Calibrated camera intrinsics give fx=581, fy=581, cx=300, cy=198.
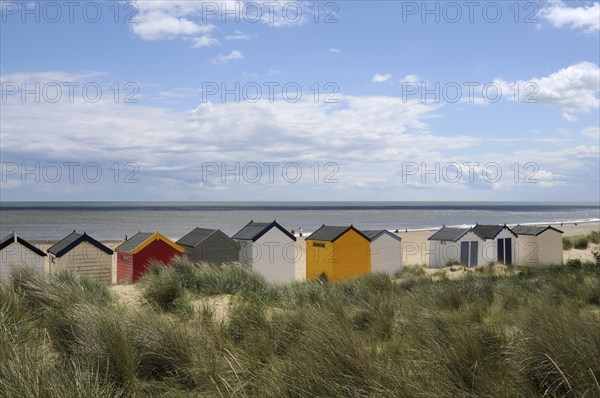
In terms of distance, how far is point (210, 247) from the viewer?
1692 cm

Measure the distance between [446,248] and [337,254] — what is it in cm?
784

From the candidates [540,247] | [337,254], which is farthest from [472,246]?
[337,254]

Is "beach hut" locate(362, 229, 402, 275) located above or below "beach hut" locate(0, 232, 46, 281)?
below

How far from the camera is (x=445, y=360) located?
504cm

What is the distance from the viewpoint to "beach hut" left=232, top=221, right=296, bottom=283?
677 inches

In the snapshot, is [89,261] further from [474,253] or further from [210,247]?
[474,253]

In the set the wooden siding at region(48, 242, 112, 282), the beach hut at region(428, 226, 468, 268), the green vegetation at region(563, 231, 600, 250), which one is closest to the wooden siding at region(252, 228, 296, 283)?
the wooden siding at region(48, 242, 112, 282)

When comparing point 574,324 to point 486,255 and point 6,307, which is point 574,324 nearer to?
point 6,307

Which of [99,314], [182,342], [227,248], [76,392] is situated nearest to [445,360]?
[182,342]

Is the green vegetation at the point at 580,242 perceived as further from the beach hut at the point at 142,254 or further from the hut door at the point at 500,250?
the beach hut at the point at 142,254

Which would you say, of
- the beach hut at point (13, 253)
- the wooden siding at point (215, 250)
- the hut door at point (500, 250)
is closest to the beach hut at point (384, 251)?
the wooden siding at point (215, 250)

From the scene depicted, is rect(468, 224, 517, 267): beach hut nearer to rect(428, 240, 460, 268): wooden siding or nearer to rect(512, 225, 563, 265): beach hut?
rect(428, 240, 460, 268): wooden siding

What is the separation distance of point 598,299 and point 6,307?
34.5 ft

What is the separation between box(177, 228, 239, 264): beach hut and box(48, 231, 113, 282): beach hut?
2.29 metres
